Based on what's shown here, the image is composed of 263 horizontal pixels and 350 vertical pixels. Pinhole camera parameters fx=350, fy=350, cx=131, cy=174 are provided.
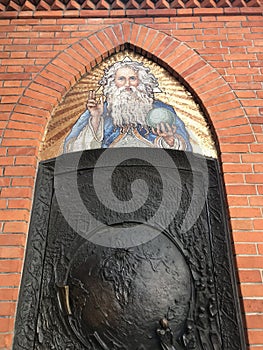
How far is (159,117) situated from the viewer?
276 centimetres

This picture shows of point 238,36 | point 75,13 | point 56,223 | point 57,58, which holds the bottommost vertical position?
point 56,223

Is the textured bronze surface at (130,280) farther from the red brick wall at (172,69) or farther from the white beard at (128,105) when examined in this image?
the white beard at (128,105)

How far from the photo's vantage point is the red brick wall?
86.8 inches

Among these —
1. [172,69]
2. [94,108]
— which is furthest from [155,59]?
[94,108]

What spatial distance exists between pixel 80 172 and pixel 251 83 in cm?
154

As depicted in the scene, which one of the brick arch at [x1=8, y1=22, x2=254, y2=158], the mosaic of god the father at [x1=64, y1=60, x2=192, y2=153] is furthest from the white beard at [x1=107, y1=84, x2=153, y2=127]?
the brick arch at [x1=8, y1=22, x2=254, y2=158]

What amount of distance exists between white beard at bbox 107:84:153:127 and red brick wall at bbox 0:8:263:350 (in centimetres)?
34

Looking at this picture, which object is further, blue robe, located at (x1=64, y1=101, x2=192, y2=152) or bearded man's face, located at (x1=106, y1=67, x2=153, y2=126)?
bearded man's face, located at (x1=106, y1=67, x2=153, y2=126)

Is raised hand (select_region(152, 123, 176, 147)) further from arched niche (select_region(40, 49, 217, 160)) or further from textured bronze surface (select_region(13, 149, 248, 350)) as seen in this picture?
textured bronze surface (select_region(13, 149, 248, 350))

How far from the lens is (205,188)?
2.50 m

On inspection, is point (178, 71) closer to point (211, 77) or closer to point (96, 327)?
point (211, 77)

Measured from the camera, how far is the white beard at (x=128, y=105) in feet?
8.96

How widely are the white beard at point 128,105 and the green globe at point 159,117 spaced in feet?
0.12

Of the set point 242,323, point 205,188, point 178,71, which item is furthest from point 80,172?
point 242,323
